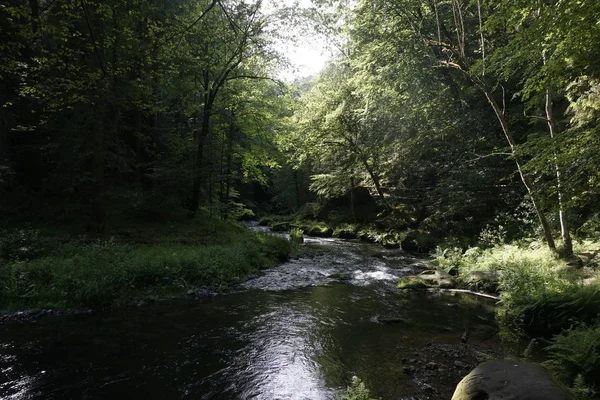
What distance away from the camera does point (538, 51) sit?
25.5 feet

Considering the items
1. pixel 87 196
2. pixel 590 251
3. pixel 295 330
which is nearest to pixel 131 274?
pixel 295 330

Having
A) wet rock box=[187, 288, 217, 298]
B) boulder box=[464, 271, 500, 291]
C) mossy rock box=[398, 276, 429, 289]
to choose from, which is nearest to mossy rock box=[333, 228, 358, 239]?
mossy rock box=[398, 276, 429, 289]

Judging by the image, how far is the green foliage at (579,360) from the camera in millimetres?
5047

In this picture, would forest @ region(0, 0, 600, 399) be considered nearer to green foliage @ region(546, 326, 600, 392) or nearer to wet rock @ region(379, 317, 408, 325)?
green foliage @ region(546, 326, 600, 392)

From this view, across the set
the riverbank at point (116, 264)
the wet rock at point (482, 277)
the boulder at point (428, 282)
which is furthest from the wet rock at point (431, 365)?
the riverbank at point (116, 264)

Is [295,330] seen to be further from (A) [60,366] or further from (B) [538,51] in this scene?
(B) [538,51]

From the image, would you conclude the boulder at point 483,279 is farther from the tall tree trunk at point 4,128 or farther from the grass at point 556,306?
the tall tree trunk at point 4,128

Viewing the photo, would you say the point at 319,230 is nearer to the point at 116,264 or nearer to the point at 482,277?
the point at 482,277

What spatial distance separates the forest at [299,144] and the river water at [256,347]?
122 centimetres

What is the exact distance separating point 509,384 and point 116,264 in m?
10.1

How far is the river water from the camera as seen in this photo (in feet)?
18.3

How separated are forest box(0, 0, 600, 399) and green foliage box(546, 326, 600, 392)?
3 cm

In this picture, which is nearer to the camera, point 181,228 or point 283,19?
point 181,228

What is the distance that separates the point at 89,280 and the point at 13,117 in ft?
32.7
